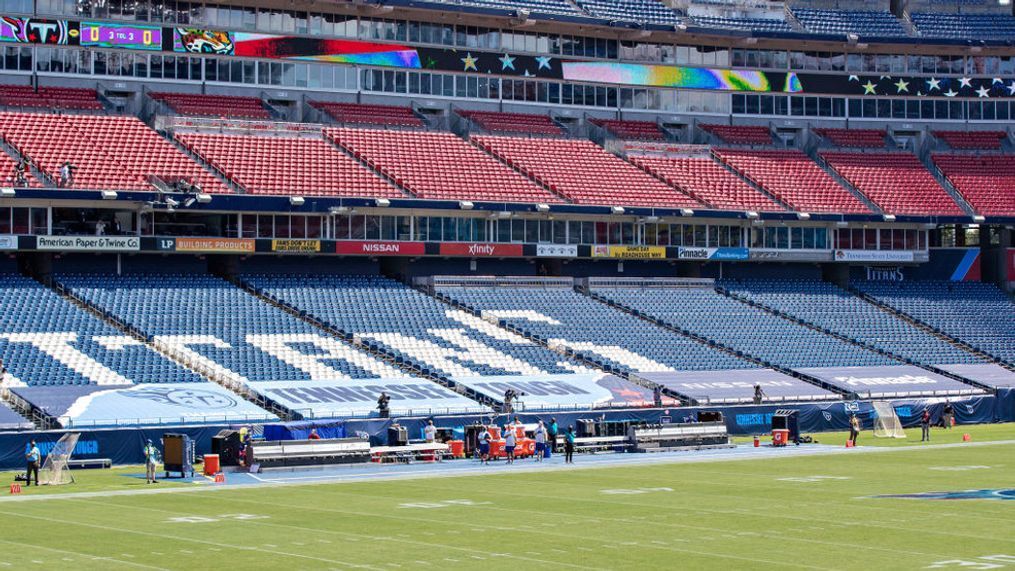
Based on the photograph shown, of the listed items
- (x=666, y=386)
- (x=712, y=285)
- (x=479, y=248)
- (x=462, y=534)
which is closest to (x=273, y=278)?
(x=479, y=248)

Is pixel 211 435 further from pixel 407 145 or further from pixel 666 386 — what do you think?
pixel 407 145

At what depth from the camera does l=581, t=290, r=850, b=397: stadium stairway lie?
67.6m

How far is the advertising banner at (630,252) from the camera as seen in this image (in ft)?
250

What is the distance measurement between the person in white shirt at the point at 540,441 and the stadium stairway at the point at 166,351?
9024mm

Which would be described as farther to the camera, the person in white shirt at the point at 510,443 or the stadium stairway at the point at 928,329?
the stadium stairway at the point at 928,329

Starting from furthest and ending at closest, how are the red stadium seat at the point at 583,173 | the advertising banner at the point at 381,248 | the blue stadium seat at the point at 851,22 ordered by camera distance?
the blue stadium seat at the point at 851,22, the red stadium seat at the point at 583,173, the advertising banner at the point at 381,248

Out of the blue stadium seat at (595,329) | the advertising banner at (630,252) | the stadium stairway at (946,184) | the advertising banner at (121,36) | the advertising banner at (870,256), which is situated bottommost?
the blue stadium seat at (595,329)

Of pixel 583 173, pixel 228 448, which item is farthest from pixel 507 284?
pixel 228 448

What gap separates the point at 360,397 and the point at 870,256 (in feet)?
125

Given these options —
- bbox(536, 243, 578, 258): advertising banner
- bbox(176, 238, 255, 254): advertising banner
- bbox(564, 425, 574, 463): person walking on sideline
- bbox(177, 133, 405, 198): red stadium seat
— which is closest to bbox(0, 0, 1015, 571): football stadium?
bbox(176, 238, 255, 254): advertising banner

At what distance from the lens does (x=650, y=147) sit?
84750mm

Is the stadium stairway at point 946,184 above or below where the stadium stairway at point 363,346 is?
above

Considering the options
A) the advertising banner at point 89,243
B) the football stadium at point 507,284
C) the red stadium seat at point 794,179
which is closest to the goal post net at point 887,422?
the football stadium at point 507,284

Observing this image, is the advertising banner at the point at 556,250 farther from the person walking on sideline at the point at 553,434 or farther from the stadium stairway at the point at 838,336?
the person walking on sideline at the point at 553,434
